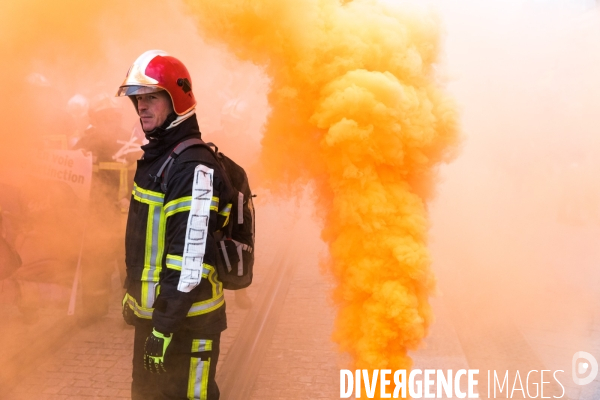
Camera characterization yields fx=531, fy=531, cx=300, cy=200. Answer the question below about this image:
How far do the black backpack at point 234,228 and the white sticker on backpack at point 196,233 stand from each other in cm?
→ 17

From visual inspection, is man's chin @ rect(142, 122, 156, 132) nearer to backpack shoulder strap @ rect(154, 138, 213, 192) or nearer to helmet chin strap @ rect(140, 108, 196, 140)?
helmet chin strap @ rect(140, 108, 196, 140)

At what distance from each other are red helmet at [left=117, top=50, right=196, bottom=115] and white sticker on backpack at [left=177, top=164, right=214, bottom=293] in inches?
17.1

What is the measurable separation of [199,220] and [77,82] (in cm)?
282

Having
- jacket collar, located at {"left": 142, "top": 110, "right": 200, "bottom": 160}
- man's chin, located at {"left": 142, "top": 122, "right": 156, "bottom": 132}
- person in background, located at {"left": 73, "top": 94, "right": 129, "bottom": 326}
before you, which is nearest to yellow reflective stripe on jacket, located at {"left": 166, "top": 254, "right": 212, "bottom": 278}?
jacket collar, located at {"left": 142, "top": 110, "right": 200, "bottom": 160}


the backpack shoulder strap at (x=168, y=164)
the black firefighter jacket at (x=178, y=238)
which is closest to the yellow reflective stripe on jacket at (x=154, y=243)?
the black firefighter jacket at (x=178, y=238)

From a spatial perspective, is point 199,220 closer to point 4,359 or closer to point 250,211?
point 250,211

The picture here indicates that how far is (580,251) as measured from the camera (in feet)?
19.5

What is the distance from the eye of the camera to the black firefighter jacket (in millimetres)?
2447

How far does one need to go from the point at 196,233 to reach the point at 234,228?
38 centimetres

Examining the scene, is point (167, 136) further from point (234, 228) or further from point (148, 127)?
point (234, 228)

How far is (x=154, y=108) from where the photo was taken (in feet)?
8.86

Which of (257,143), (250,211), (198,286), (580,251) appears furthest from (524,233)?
(198,286)

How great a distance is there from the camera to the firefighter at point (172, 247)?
8.05 ft

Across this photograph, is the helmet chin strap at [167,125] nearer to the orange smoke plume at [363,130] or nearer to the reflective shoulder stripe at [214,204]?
the reflective shoulder stripe at [214,204]
